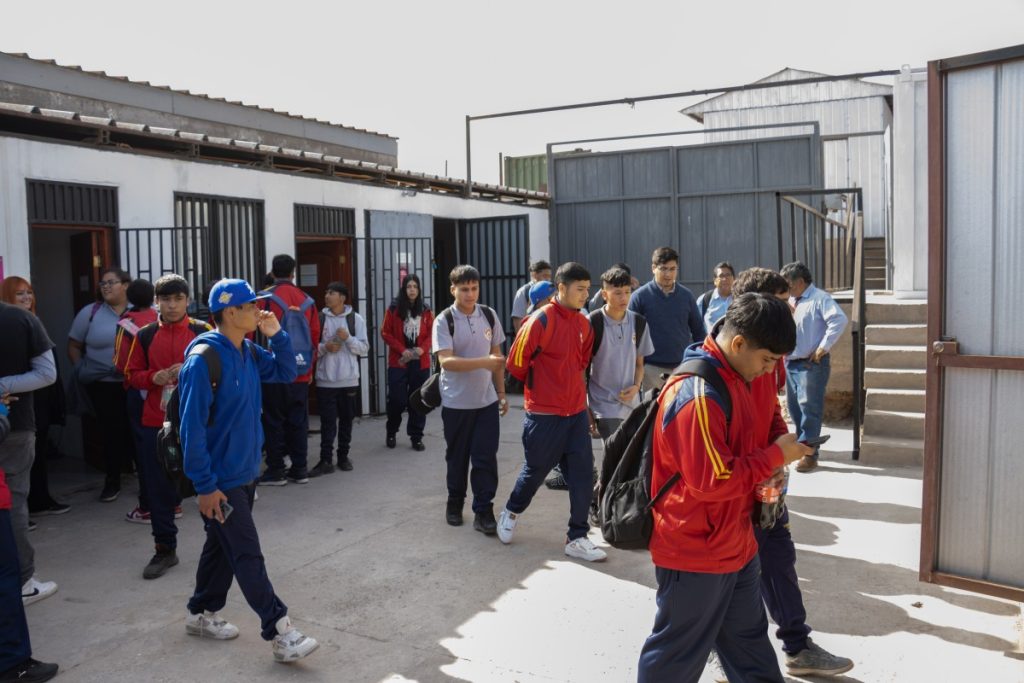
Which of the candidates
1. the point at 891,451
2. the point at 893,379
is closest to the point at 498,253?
the point at 893,379

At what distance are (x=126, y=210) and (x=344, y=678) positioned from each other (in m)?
5.17

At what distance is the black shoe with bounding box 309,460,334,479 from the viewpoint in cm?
744

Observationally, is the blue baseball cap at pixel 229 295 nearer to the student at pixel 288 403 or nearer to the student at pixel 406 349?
the student at pixel 288 403

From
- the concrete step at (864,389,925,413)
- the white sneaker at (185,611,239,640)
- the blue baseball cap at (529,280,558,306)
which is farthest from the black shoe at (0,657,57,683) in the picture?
the concrete step at (864,389,925,413)

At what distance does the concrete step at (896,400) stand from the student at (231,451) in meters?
5.60

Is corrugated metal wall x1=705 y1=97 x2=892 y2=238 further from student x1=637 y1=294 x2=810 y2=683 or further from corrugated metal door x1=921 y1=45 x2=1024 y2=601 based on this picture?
student x1=637 y1=294 x2=810 y2=683

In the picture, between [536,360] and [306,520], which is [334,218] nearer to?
[306,520]

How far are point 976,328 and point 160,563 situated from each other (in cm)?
455

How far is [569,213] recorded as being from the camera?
1449 cm

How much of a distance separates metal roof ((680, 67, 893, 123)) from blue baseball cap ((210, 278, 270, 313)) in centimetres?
2003

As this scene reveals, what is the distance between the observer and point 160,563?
16.7 ft

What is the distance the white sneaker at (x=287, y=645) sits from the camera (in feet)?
12.5

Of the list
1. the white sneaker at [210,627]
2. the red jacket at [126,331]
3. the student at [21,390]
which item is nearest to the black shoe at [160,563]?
the student at [21,390]

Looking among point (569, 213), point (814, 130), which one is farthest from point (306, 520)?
point (814, 130)
